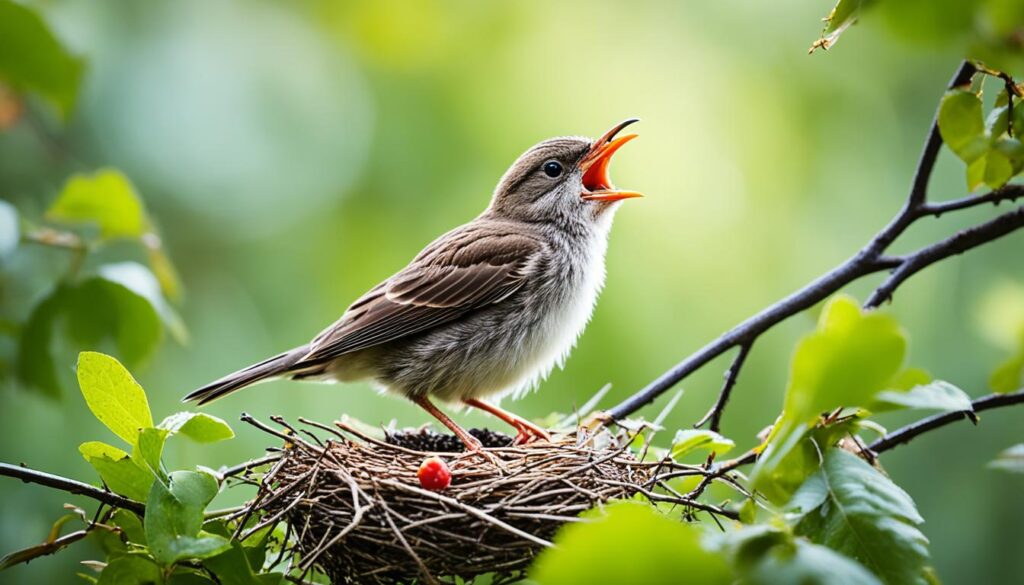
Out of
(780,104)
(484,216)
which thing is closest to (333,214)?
(484,216)

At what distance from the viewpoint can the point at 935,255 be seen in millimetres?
3064

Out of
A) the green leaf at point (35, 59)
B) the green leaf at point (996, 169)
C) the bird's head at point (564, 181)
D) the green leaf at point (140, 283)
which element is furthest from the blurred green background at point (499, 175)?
the green leaf at point (996, 169)

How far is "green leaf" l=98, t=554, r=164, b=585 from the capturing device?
2338 mm

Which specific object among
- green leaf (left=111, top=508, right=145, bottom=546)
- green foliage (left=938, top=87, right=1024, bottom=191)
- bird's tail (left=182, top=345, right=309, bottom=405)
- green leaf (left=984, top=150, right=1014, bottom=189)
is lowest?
green leaf (left=111, top=508, right=145, bottom=546)

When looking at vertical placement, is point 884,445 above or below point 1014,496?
above

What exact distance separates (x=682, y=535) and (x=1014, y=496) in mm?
4797

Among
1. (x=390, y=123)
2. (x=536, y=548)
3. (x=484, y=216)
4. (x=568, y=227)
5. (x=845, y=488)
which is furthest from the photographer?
(x=390, y=123)

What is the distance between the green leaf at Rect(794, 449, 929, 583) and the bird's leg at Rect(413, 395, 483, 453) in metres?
1.49

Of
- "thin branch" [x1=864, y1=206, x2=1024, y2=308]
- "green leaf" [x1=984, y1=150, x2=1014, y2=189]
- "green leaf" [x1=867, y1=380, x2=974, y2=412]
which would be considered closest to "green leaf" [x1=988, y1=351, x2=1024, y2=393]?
"green leaf" [x1=867, y1=380, x2=974, y2=412]

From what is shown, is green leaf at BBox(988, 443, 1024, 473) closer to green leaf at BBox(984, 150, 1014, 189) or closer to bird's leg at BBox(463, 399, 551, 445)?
green leaf at BBox(984, 150, 1014, 189)

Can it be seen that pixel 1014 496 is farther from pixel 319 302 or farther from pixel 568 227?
pixel 319 302

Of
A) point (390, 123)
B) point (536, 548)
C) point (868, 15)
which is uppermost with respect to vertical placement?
point (390, 123)

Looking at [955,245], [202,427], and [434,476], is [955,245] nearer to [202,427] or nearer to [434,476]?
[434,476]

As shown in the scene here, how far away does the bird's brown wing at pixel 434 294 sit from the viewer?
13.1 feet
